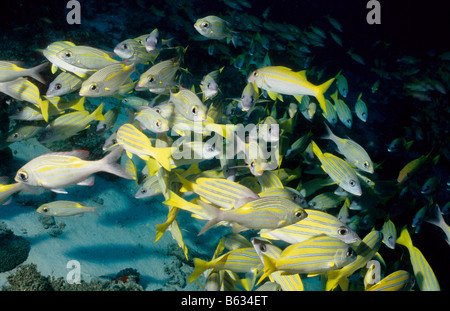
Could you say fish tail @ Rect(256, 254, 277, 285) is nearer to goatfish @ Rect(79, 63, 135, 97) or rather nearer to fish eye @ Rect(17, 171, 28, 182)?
fish eye @ Rect(17, 171, 28, 182)

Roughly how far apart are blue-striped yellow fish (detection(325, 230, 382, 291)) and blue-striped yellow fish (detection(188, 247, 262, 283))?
26.2 inches

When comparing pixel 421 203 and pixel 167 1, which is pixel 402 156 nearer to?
pixel 421 203

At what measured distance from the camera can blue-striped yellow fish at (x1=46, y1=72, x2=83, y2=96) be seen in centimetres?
301

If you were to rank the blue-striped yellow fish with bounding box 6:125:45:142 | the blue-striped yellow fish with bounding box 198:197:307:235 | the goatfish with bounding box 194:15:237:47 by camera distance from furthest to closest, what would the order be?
the goatfish with bounding box 194:15:237:47, the blue-striped yellow fish with bounding box 6:125:45:142, the blue-striped yellow fish with bounding box 198:197:307:235

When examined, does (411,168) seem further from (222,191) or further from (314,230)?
(222,191)

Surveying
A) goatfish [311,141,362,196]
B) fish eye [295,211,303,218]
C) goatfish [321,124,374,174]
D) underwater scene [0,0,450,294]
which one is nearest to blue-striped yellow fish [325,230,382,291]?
underwater scene [0,0,450,294]

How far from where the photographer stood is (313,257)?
1916 millimetres

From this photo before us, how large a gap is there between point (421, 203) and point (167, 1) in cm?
1039

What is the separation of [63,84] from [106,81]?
26.9 inches

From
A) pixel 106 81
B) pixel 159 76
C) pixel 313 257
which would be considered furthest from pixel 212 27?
pixel 313 257

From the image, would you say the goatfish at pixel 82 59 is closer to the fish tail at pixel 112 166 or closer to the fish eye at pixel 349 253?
the fish tail at pixel 112 166

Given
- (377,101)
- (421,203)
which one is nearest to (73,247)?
(421,203)

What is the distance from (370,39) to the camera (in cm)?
1445

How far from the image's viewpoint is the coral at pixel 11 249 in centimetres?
293
